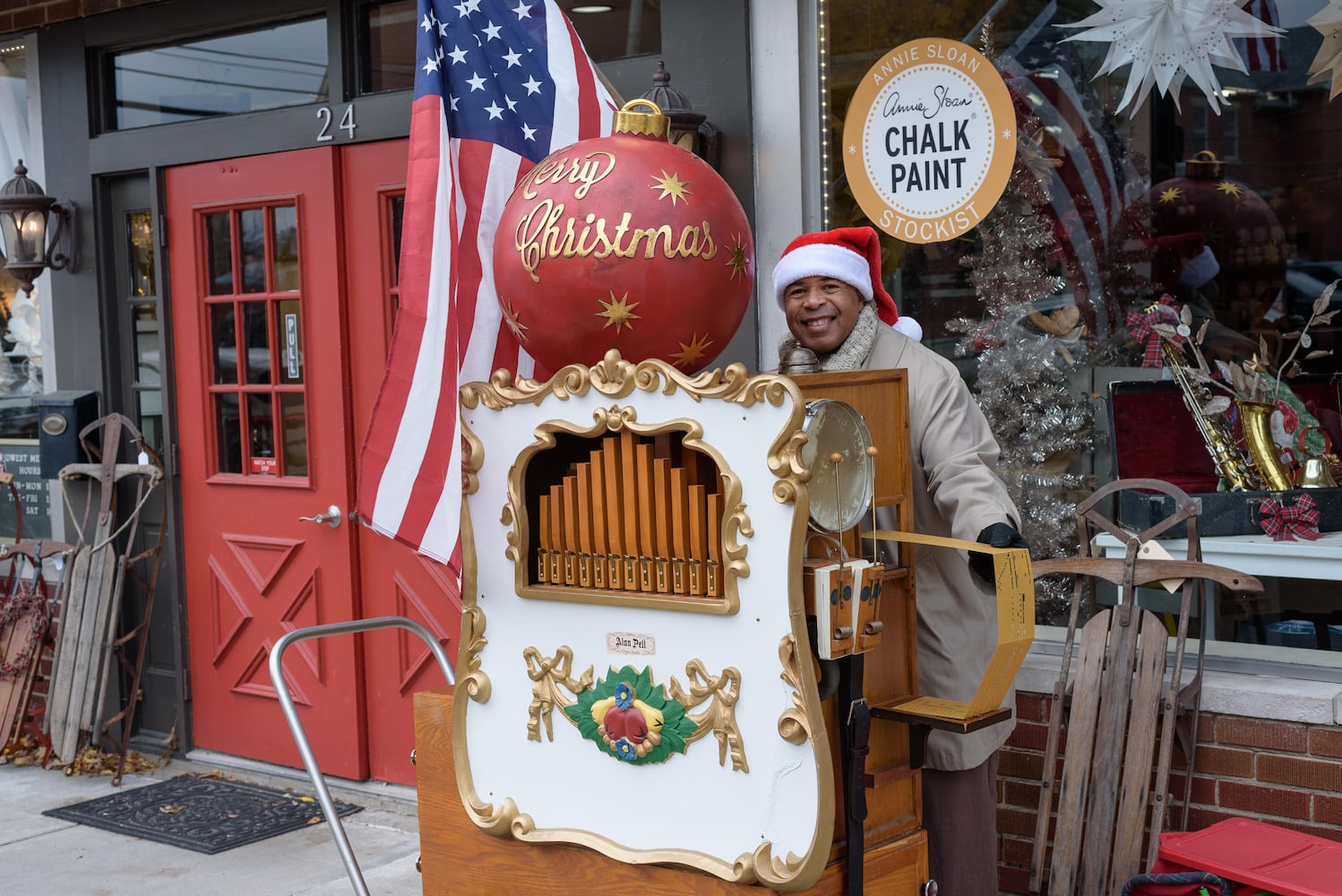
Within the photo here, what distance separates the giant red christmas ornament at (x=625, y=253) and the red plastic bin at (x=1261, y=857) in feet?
5.09

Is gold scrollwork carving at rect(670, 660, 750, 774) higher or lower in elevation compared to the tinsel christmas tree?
lower

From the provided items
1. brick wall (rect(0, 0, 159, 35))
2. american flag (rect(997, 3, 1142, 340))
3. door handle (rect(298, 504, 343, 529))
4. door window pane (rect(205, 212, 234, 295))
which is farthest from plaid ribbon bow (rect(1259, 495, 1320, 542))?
brick wall (rect(0, 0, 159, 35))

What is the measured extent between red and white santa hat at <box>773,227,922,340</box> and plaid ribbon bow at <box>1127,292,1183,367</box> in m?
1.27

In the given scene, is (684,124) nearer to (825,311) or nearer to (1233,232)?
(825,311)

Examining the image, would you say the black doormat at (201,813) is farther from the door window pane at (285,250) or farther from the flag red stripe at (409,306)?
the flag red stripe at (409,306)

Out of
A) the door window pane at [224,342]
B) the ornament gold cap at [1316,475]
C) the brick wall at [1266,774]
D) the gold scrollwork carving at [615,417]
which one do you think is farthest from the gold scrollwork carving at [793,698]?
the door window pane at [224,342]

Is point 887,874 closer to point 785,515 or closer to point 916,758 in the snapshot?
point 916,758

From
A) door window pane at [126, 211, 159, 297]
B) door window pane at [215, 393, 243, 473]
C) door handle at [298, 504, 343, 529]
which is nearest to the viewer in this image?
door handle at [298, 504, 343, 529]

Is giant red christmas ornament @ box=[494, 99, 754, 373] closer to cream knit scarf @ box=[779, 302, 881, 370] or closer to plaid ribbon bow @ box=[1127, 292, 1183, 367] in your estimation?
cream knit scarf @ box=[779, 302, 881, 370]

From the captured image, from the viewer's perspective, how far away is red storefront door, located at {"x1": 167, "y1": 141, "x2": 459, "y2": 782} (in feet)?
16.9

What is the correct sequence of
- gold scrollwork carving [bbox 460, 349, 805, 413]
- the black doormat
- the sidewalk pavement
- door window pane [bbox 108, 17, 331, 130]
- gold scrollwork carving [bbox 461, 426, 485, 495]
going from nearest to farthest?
gold scrollwork carving [bbox 460, 349, 805, 413]
gold scrollwork carving [bbox 461, 426, 485, 495]
the sidewalk pavement
the black doormat
door window pane [bbox 108, 17, 331, 130]

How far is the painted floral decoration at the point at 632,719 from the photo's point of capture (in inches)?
94.2

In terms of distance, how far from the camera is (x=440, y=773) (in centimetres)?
284

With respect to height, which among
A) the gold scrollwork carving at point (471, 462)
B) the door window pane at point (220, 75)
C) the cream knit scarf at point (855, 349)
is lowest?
the gold scrollwork carving at point (471, 462)
